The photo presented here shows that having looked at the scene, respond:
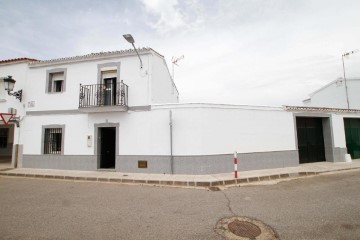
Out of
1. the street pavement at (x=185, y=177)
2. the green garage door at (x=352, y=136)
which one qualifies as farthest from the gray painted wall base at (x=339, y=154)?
the street pavement at (x=185, y=177)

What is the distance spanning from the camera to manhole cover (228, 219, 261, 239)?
387 cm

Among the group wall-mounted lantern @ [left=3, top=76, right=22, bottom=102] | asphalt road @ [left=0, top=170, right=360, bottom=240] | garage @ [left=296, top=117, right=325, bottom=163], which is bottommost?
asphalt road @ [left=0, top=170, right=360, bottom=240]

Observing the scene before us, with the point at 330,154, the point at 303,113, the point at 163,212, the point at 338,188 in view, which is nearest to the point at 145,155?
the point at 163,212

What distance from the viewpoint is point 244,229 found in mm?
4078

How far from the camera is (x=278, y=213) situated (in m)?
4.83

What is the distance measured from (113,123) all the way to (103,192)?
14.0ft

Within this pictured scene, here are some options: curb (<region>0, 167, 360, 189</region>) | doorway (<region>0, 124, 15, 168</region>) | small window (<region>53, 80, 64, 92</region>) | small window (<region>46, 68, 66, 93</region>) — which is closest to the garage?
curb (<region>0, 167, 360, 189</region>)

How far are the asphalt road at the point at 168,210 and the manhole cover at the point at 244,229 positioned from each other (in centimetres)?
38

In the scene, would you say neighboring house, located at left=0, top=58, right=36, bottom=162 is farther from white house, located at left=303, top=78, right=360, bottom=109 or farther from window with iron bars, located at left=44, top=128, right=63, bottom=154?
white house, located at left=303, top=78, right=360, bottom=109

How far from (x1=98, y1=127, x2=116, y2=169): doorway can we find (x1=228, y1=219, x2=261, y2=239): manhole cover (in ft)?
26.9

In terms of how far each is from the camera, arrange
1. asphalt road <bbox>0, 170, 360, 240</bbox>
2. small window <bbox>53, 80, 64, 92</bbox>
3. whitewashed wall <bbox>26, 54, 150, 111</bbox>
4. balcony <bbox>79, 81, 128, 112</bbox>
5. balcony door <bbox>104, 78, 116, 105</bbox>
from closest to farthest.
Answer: asphalt road <bbox>0, 170, 360, 240</bbox> → balcony <bbox>79, 81, 128, 112</bbox> → whitewashed wall <bbox>26, 54, 150, 111</bbox> → balcony door <bbox>104, 78, 116, 105</bbox> → small window <bbox>53, 80, 64, 92</bbox>

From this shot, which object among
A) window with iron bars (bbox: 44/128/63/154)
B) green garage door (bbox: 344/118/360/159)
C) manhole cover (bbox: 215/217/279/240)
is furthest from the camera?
green garage door (bbox: 344/118/360/159)

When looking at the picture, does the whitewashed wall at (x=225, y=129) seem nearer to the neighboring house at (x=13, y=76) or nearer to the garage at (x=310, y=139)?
the garage at (x=310, y=139)

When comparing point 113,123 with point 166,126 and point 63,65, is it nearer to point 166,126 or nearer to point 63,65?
point 166,126
